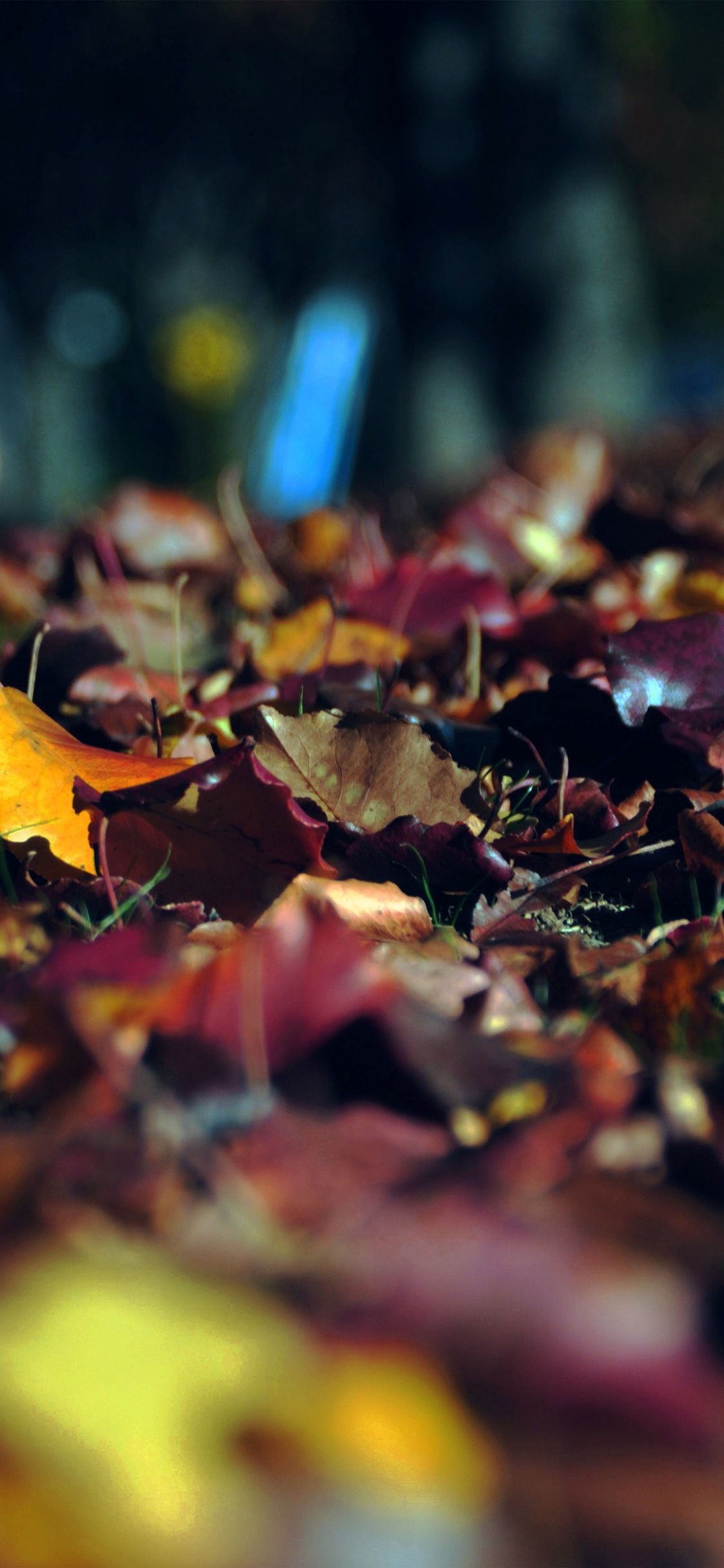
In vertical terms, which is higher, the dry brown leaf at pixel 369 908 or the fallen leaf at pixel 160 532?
the dry brown leaf at pixel 369 908

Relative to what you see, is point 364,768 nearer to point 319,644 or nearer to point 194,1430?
point 319,644

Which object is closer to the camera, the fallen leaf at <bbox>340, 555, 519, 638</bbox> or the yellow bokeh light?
the fallen leaf at <bbox>340, 555, 519, 638</bbox>

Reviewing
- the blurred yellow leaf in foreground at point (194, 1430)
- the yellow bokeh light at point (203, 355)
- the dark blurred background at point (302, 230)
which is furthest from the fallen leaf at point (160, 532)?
the yellow bokeh light at point (203, 355)

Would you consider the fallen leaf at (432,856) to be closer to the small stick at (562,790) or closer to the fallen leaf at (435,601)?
the small stick at (562,790)

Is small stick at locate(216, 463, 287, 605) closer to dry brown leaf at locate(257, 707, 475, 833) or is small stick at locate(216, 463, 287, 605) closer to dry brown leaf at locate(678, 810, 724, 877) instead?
dry brown leaf at locate(257, 707, 475, 833)

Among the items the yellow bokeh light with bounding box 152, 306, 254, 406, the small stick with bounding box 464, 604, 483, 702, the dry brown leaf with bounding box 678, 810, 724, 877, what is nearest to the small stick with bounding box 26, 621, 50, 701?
the small stick with bounding box 464, 604, 483, 702

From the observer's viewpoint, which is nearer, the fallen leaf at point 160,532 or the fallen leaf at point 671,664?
the fallen leaf at point 671,664

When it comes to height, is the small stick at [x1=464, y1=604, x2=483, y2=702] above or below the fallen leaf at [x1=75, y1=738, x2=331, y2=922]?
below

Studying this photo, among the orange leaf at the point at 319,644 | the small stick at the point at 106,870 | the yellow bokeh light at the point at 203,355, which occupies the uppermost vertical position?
the small stick at the point at 106,870
